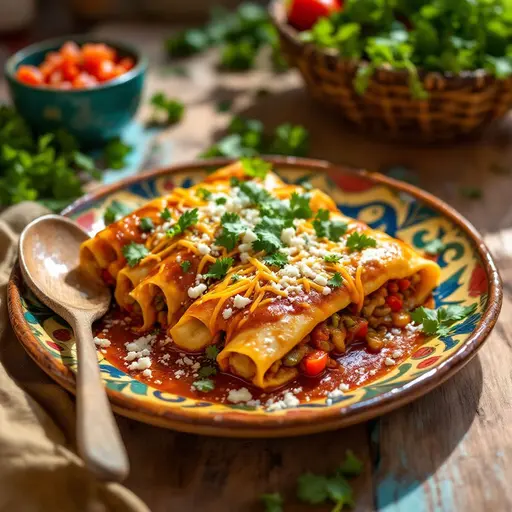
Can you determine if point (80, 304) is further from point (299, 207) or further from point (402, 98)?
point (402, 98)

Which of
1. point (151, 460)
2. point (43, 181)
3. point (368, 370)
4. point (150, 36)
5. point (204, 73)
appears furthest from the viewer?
point (150, 36)

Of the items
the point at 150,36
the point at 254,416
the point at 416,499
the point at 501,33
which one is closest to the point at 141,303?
the point at 254,416

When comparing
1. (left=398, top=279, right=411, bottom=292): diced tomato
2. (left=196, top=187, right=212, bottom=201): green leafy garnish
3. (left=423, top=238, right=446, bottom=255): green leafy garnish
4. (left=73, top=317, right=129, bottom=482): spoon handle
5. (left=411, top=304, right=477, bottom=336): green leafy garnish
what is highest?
(left=73, top=317, right=129, bottom=482): spoon handle

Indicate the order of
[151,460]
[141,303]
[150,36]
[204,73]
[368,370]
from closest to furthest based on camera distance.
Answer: [151,460] < [368,370] < [141,303] < [204,73] < [150,36]

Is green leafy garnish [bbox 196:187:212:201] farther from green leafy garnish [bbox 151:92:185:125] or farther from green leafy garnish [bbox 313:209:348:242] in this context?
green leafy garnish [bbox 151:92:185:125]

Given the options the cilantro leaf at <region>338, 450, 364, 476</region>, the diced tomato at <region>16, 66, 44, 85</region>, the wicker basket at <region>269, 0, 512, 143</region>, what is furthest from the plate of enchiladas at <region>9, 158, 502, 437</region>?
the diced tomato at <region>16, 66, 44, 85</region>

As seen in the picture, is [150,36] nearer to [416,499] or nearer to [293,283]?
[293,283]

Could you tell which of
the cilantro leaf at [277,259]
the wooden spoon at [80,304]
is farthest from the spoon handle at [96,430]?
the cilantro leaf at [277,259]
